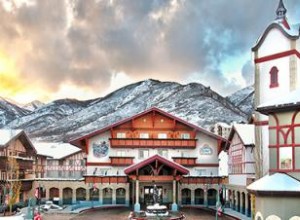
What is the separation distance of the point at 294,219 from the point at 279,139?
408 cm

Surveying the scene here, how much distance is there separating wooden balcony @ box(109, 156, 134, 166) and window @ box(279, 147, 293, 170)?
3361 centimetres

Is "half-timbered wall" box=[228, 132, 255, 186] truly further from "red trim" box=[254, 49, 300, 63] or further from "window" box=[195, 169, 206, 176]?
"red trim" box=[254, 49, 300, 63]

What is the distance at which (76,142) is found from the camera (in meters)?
58.6

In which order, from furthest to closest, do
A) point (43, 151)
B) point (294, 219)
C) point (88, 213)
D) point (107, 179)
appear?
point (43, 151)
point (107, 179)
point (88, 213)
point (294, 219)

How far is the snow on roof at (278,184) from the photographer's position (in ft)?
78.1

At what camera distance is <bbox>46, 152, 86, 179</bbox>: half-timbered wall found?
241ft

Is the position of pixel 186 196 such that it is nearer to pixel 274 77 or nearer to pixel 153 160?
pixel 153 160

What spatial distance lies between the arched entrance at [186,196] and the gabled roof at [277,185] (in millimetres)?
32500

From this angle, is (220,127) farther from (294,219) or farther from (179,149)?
(294,219)

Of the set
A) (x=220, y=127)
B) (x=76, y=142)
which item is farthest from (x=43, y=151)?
(x=220, y=127)

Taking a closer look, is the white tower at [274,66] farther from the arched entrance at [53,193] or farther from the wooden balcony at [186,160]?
the arched entrance at [53,193]

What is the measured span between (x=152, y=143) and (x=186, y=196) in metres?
6.96

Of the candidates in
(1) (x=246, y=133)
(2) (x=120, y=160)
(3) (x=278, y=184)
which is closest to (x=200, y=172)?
(2) (x=120, y=160)

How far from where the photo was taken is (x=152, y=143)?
58156 millimetres
